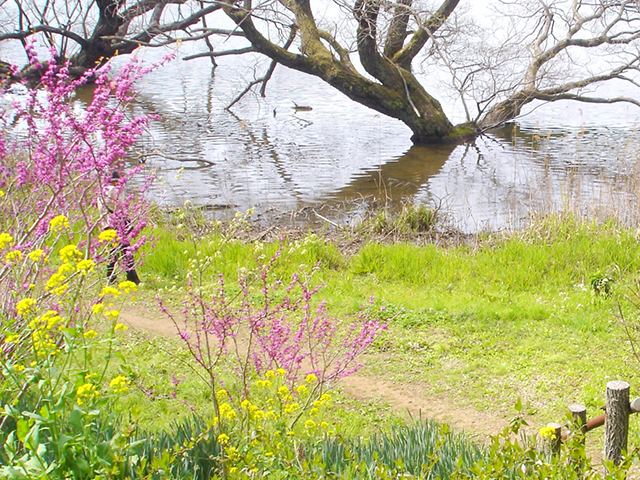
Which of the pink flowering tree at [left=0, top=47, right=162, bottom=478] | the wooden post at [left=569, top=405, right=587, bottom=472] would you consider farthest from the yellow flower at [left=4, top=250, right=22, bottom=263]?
the wooden post at [left=569, top=405, right=587, bottom=472]

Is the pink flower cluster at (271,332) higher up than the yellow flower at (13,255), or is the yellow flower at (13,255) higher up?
the yellow flower at (13,255)

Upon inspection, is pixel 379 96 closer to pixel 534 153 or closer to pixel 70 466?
pixel 534 153

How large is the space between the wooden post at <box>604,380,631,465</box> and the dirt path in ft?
3.53

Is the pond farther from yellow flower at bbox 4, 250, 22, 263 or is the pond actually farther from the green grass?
yellow flower at bbox 4, 250, 22, 263

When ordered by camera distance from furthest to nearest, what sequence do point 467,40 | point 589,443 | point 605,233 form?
point 467,40 → point 605,233 → point 589,443

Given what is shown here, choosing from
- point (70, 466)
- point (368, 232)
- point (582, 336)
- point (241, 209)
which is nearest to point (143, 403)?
point (70, 466)

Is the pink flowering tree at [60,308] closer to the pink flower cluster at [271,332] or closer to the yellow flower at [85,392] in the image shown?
the yellow flower at [85,392]

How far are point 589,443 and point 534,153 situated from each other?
13.7m

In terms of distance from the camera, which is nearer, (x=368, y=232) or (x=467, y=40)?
(x=368, y=232)

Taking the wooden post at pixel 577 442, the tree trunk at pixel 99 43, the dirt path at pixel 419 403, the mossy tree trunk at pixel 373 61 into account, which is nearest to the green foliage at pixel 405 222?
the dirt path at pixel 419 403

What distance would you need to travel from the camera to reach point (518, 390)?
5.00 meters

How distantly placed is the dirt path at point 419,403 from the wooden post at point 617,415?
1.07m

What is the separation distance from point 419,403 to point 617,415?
1.78 m

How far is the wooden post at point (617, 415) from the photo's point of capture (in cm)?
330
